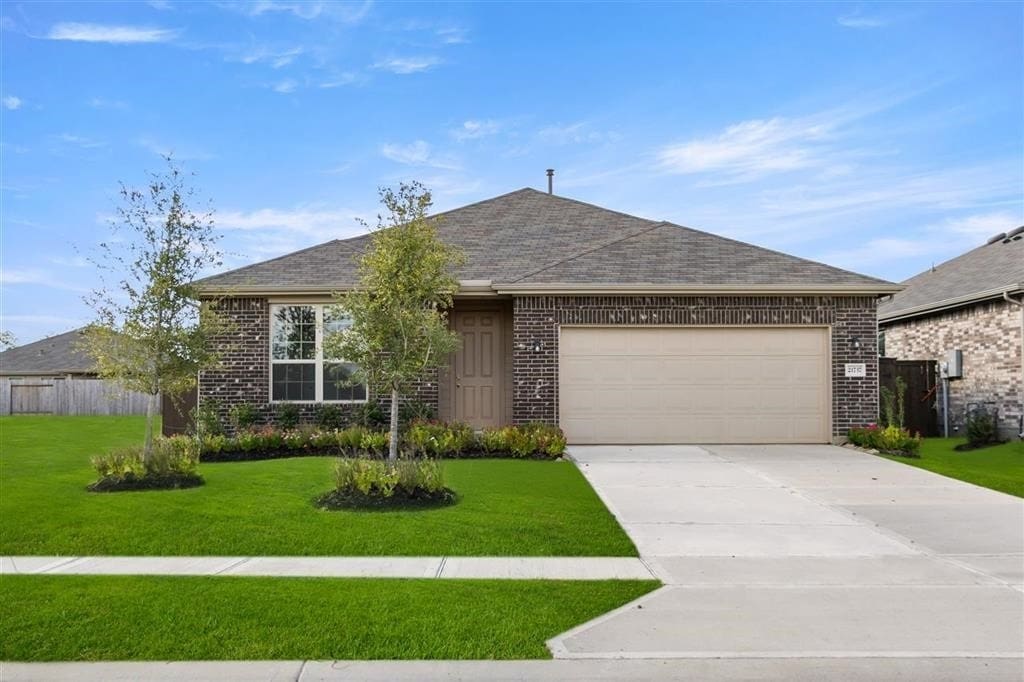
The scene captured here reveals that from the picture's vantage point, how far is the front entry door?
50.6ft

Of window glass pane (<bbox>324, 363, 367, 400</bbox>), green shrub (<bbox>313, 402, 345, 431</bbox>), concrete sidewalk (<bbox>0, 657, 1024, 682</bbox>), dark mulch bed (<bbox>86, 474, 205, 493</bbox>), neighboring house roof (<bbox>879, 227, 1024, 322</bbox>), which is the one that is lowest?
concrete sidewalk (<bbox>0, 657, 1024, 682</bbox>)

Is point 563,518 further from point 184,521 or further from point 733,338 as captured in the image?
point 733,338

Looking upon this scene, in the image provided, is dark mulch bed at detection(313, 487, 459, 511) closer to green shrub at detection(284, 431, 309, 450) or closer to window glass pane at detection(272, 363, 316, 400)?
green shrub at detection(284, 431, 309, 450)

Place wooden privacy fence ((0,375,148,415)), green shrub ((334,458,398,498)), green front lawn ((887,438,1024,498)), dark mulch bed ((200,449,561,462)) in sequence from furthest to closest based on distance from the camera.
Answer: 1. wooden privacy fence ((0,375,148,415))
2. dark mulch bed ((200,449,561,462))
3. green front lawn ((887,438,1024,498))
4. green shrub ((334,458,398,498))

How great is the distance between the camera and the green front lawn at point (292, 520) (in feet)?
23.4

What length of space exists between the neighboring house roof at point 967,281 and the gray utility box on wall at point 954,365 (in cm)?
122

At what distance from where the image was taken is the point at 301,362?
1501 centimetres

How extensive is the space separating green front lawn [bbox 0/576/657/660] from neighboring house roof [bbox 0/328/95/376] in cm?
3259

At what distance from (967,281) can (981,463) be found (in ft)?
24.3

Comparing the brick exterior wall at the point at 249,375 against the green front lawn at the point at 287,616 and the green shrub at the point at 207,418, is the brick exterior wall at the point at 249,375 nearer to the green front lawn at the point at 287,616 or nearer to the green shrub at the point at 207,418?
the green shrub at the point at 207,418

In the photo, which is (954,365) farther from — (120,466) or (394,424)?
(120,466)

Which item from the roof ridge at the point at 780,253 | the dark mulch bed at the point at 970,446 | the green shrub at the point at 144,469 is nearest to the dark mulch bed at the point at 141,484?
the green shrub at the point at 144,469

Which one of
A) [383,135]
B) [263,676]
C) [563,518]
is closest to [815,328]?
[563,518]

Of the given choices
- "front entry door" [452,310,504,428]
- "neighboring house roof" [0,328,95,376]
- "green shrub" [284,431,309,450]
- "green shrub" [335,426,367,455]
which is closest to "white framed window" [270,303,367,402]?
"green shrub" [284,431,309,450]
